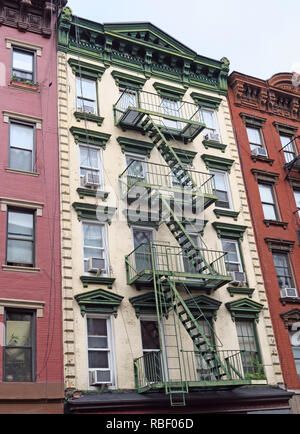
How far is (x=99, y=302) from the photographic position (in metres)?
16.7

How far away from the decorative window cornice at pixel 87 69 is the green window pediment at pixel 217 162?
5521mm

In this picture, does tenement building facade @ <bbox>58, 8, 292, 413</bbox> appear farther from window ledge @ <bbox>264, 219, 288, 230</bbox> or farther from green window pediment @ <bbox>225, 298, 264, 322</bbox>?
window ledge @ <bbox>264, 219, 288, 230</bbox>

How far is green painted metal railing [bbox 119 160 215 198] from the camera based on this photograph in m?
19.3

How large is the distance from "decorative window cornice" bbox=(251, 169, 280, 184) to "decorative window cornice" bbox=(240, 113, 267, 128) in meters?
2.77

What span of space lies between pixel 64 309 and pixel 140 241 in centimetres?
422

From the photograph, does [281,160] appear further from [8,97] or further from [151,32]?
[8,97]

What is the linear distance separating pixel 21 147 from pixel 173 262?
22.3 feet

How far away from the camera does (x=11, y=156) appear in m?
18.1

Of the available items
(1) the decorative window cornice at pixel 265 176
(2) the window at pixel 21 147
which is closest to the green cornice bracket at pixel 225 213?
(1) the decorative window cornice at pixel 265 176

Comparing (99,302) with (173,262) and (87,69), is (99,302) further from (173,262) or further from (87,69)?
(87,69)

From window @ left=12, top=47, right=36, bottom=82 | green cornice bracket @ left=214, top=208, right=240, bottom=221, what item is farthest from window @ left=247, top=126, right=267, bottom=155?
window @ left=12, top=47, right=36, bottom=82

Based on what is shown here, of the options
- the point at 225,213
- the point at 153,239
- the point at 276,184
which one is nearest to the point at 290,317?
the point at 225,213
